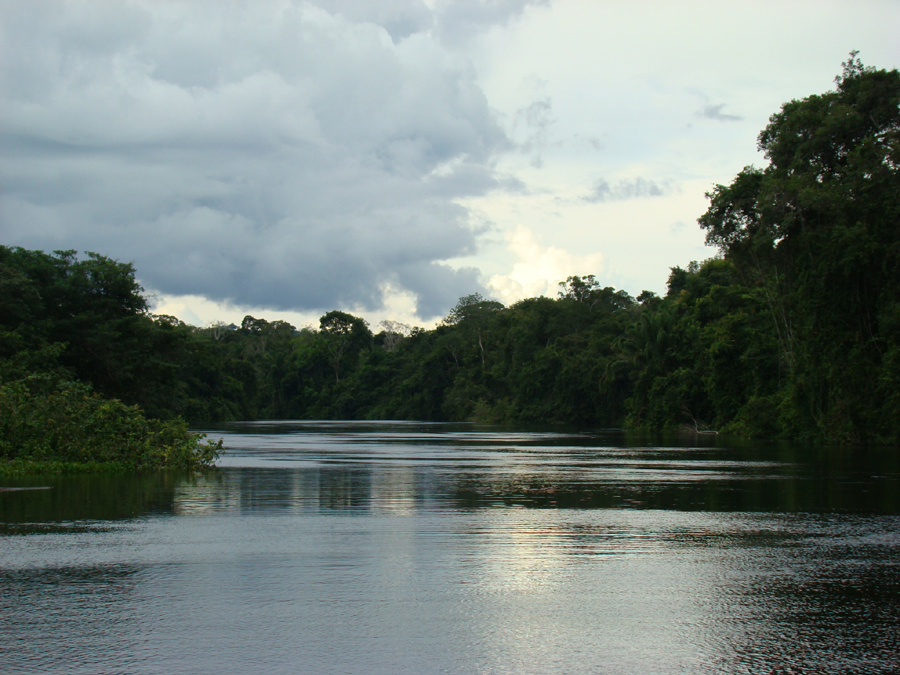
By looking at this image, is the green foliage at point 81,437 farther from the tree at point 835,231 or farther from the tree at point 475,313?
the tree at point 475,313

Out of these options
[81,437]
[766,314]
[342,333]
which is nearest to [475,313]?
[342,333]

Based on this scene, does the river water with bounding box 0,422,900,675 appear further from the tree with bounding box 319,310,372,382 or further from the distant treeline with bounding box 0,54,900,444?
the tree with bounding box 319,310,372,382

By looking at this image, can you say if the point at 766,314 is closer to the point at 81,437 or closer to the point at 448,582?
the point at 81,437

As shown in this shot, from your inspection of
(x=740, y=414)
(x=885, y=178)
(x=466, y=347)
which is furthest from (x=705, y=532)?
(x=466, y=347)

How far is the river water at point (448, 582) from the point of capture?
17.1ft

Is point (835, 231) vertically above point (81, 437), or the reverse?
point (835, 231)

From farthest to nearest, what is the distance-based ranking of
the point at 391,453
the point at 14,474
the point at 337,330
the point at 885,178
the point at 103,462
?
1. the point at 337,330
2. the point at 885,178
3. the point at 391,453
4. the point at 103,462
5. the point at 14,474

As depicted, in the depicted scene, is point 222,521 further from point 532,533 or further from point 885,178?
point 885,178

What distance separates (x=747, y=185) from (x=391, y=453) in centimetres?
2008

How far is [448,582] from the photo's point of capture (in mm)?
7152

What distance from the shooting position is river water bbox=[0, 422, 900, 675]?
520cm

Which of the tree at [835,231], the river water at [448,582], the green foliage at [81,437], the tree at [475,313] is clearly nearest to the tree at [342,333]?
the tree at [475,313]

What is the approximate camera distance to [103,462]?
1930 centimetres

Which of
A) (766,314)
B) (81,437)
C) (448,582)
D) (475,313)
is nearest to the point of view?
(448,582)
